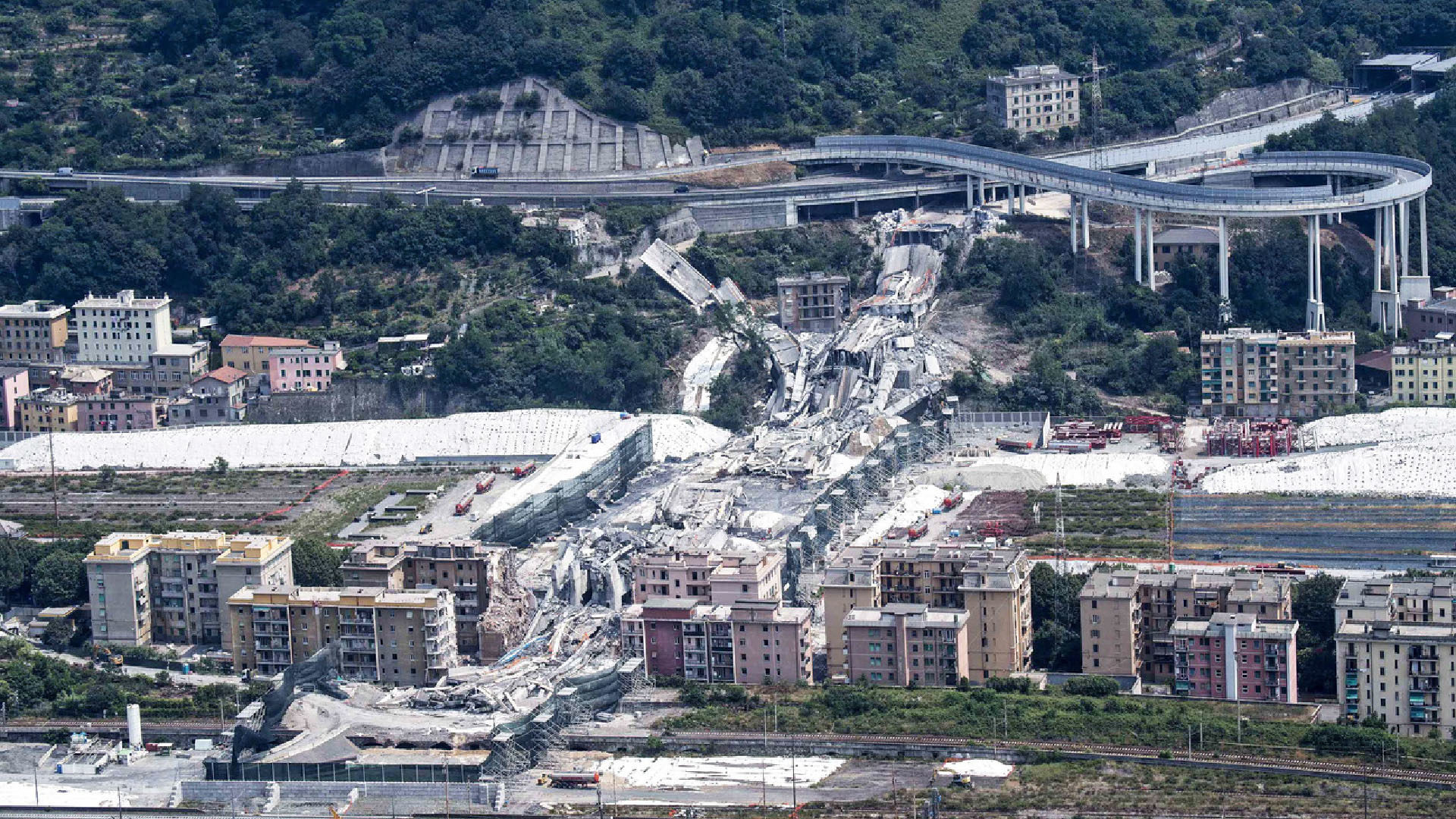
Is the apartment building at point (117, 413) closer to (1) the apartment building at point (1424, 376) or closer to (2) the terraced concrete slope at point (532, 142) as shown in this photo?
(2) the terraced concrete slope at point (532, 142)

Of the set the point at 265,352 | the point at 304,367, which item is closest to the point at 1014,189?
the point at 304,367

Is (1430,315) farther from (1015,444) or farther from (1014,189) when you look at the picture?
(1014,189)

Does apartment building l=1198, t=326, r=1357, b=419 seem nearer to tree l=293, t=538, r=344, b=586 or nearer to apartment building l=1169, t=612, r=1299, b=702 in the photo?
apartment building l=1169, t=612, r=1299, b=702

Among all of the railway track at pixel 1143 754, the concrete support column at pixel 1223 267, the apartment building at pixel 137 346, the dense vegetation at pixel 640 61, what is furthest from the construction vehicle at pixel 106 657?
the concrete support column at pixel 1223 267

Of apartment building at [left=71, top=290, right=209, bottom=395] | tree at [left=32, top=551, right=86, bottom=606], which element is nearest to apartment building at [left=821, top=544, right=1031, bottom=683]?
tree at [left=32, top=551, right=86, bottom=606]

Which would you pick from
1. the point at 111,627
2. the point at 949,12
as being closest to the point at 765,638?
the point at 111,627

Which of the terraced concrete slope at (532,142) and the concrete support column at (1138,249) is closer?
the concrete support column at (1138,249)
